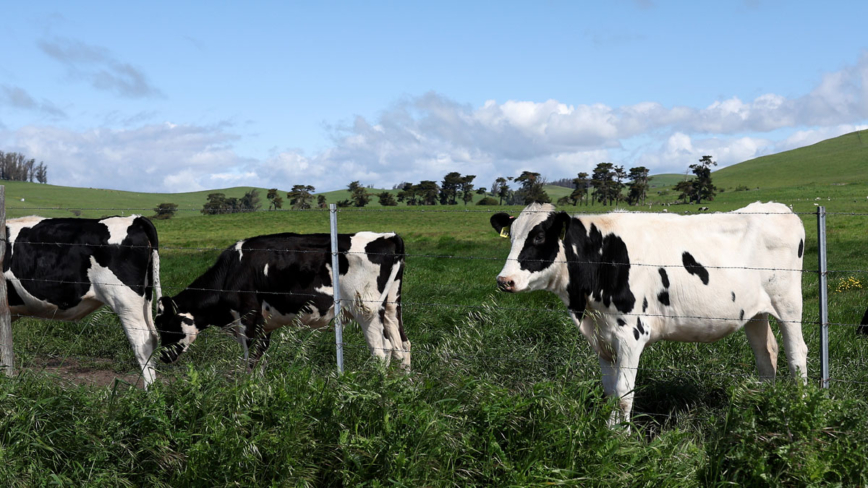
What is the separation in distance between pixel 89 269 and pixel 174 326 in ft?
3.87

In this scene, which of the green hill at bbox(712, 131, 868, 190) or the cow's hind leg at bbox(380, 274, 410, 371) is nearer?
the cow's hind leg at bbox(380, 274, 410, 371)

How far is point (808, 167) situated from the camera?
113 m

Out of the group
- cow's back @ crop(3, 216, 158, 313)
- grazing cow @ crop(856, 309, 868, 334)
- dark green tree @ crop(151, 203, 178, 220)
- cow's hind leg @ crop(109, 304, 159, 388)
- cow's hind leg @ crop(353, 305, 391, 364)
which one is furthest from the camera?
dark green tree @ crop(151, 203, 178, 220)

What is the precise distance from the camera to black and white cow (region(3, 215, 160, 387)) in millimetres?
7680

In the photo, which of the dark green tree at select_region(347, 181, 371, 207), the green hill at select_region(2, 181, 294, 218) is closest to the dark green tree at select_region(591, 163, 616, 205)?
the dark green tree at select_region(347, 181, 371, 207)

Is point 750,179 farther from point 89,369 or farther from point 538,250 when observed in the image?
point 89,369

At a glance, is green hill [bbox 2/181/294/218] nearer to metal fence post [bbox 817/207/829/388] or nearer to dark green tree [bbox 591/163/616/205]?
dark green tree [bbox 591/163/616/205]

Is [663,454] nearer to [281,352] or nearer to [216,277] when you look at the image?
[281,352]

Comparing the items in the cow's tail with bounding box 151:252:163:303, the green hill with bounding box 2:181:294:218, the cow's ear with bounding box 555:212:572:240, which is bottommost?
the cow's tail with bounding box 151:252:163:303

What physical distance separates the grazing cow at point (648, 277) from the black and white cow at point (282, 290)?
231cm

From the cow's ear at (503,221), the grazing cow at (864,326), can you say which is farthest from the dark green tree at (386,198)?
the cow's ear at (503,221)

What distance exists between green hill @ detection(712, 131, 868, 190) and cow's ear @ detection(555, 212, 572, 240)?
3880 inches

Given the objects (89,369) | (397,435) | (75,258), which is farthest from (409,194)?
(397,435)

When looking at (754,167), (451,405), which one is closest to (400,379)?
(451,405)
